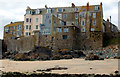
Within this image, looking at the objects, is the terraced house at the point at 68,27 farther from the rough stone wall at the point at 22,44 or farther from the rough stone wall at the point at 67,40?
the rough stone wall at the point at 22,44

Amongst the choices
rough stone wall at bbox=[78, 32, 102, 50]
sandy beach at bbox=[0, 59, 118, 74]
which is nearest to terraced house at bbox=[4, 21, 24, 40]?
rough stone wall at bbox=[78, 32, 102, 50]

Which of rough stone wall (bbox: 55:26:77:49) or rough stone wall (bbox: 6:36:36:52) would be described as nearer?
rough stone wall (bbox: 55:26:77:49)

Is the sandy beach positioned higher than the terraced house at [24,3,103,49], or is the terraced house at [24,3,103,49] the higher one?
the terraced house at [24,3,103,49]

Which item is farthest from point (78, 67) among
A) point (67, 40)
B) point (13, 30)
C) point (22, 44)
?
point (13, 30)

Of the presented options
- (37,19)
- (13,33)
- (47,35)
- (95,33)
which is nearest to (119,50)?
(95,33)

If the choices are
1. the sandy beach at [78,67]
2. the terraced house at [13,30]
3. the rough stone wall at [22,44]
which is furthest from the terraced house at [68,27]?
the sandy beach at [78,67]

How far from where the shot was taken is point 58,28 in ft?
145

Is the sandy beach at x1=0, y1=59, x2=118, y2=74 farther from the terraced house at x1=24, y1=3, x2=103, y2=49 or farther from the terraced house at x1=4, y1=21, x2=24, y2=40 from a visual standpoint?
the terraced house at x1=4, y1=21, x2=24, y2=40

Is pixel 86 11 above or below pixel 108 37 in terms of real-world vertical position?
above

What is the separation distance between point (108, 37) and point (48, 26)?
14455mm

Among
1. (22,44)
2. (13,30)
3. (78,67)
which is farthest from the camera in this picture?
(13,30)

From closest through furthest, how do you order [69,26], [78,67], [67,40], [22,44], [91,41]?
Result: [78,67]
[67,40]
[69,26]
[91,41]
[22,44]

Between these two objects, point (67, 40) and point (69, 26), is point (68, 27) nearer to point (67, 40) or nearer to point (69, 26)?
point (69, 26)

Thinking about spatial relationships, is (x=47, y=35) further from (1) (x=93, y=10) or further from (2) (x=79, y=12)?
(1) (x=93, y=10)
